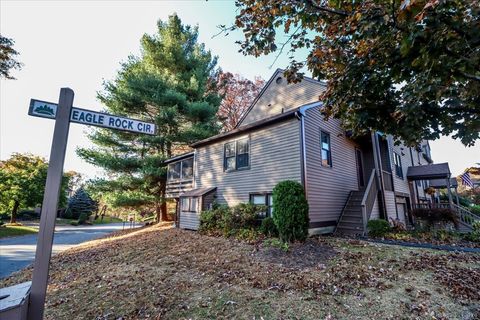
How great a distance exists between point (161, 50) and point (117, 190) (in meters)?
12.5

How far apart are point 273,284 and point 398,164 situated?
13898mm

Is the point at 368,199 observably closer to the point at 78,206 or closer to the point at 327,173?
the point at 327,173

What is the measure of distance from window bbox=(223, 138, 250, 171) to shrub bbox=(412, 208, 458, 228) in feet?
33.3

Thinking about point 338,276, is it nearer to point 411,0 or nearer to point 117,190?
point 411,0

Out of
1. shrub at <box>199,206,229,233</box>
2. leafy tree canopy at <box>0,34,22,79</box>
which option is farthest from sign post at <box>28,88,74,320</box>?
leafy tree canopy at <box>0,34,22,79</box>

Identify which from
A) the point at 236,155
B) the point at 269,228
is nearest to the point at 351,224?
the point at 269,228

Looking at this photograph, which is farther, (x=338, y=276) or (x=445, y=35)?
(x=338, y=276)

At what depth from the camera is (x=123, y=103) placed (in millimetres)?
18062

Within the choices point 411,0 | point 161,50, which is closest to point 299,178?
point 411,0

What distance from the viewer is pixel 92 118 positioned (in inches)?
118

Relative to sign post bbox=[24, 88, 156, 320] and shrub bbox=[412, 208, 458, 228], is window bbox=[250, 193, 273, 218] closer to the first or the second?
sign post bbox=[24, 88, 156, 320]

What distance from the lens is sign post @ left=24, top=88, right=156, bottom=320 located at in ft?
7.46

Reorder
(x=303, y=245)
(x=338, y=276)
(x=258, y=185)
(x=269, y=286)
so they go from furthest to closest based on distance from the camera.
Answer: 1. (x=258, y=185)
2. (x=303, y=245)
3. (x=338, y=276)
4. (x=269, y=286)

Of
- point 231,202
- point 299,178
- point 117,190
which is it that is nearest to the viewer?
point 299,178
